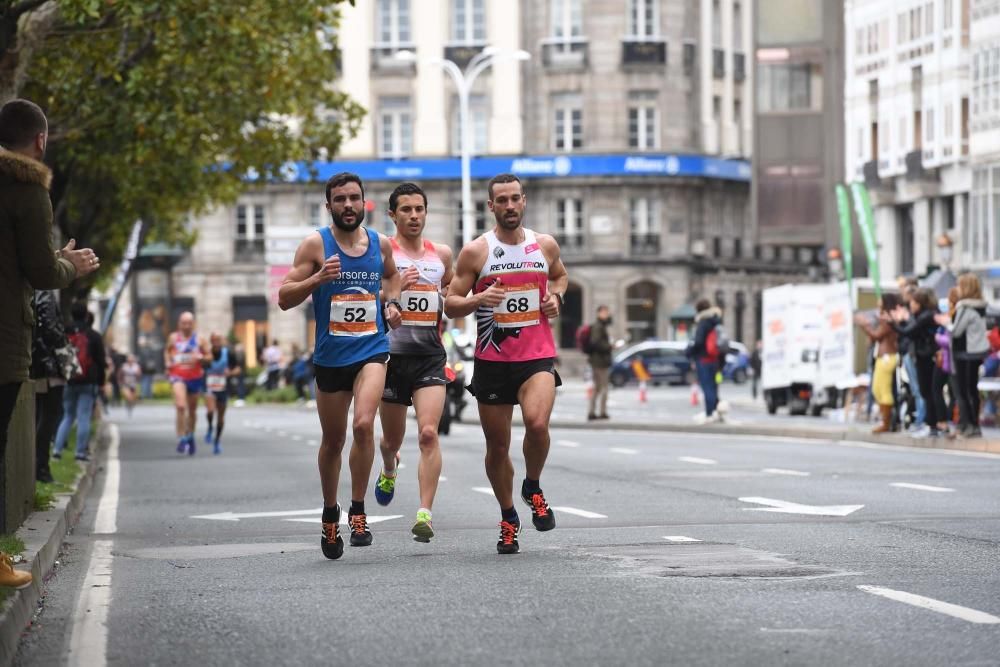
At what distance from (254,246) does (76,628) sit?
78.1 m

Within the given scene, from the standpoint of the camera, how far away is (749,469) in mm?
21172

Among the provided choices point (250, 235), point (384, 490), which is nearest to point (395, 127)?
point (250, 235)

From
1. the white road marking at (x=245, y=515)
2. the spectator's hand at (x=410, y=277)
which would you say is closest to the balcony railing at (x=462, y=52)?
Result: the white road marking at (x=245, y=515)

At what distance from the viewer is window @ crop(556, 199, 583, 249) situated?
84312 millimetres

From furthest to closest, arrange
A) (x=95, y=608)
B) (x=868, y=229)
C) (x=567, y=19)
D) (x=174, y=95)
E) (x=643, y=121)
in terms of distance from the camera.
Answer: (x=643, y=121) → (x=567, y=19) → (x=868, y=229) → (x=174, y=95) → (x=95, y=608)

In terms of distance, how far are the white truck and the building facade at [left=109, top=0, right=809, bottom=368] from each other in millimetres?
41181

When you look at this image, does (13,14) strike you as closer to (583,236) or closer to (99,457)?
(99,457)

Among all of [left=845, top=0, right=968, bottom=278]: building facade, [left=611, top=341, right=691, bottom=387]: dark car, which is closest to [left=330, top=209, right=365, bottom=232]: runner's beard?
[left=845, top=0, right=968, bottom=278]: building facade

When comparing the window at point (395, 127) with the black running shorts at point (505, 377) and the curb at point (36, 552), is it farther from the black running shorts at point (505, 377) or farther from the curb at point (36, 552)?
the black running shorts at point (505, 377)

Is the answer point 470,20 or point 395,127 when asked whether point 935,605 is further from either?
point 395,127

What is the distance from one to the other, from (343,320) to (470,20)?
73304 millimetres

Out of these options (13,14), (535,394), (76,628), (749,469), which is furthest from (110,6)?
(76,628)

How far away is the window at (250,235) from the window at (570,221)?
445 inches

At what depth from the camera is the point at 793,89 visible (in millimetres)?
66812
